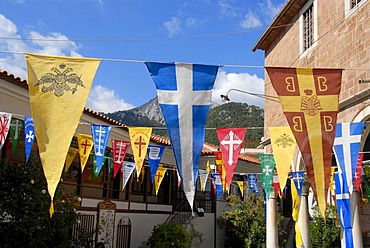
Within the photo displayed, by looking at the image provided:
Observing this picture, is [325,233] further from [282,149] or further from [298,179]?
[282,149]

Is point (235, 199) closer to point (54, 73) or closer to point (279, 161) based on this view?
point (279, 161)

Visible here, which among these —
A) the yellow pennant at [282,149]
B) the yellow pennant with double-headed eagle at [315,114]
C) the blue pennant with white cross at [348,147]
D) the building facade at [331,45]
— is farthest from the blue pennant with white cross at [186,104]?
the blue pennant with white cross at [348,147]

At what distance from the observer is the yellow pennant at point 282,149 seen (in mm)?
8680

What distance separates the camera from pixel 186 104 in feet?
19.4

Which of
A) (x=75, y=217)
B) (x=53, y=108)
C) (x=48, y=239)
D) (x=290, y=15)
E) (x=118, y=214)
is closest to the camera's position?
(x=53, y=108)

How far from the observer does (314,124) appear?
6113 mm

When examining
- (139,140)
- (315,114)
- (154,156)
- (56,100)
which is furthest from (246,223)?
(56,100)

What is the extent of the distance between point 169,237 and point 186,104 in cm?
1317

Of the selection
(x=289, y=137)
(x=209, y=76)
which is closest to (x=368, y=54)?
(x=289, y=137)

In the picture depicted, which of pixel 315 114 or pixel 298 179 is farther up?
pixel 315 114

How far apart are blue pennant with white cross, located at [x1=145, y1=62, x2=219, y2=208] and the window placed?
25.5 feet

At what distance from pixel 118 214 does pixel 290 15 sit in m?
10.2

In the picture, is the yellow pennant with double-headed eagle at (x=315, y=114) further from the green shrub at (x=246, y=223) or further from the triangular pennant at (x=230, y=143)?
the green shrub at (x=246, y=223)

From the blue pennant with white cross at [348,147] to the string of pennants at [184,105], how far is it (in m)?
2.31
